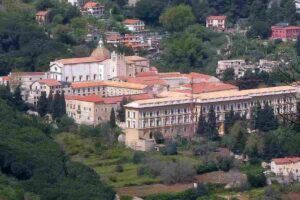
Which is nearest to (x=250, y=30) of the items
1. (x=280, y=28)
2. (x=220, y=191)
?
(x=280, y=28)

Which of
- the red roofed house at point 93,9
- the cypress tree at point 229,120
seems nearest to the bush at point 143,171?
the cypress tree at point 229,120

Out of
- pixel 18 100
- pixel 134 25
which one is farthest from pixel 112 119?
pixel 134 25

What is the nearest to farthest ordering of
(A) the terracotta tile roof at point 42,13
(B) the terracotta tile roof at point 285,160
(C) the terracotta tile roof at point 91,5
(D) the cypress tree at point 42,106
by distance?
(B) the terracotta tile roof at point 285,160, (D) the cypress tree at point 42,106, (A) the terracotta tile roof at point 42,13, (C) the terracotta tile roof at point 91,5

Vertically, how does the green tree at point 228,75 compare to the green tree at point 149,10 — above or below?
below

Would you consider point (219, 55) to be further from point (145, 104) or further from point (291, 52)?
point (145, 104)

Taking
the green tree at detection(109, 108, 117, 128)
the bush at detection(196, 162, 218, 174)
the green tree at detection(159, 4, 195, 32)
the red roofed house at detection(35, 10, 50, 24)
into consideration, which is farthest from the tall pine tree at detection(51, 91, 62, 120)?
the green tree at detection(159, 4, 195, 32)

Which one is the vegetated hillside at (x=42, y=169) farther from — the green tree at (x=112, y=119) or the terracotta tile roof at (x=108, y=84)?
the terracotta tile roof at (x=108, y=84)

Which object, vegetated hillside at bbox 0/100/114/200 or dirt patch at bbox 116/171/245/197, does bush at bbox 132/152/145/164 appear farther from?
vegetated hillside at bbox 0/100/114/200
